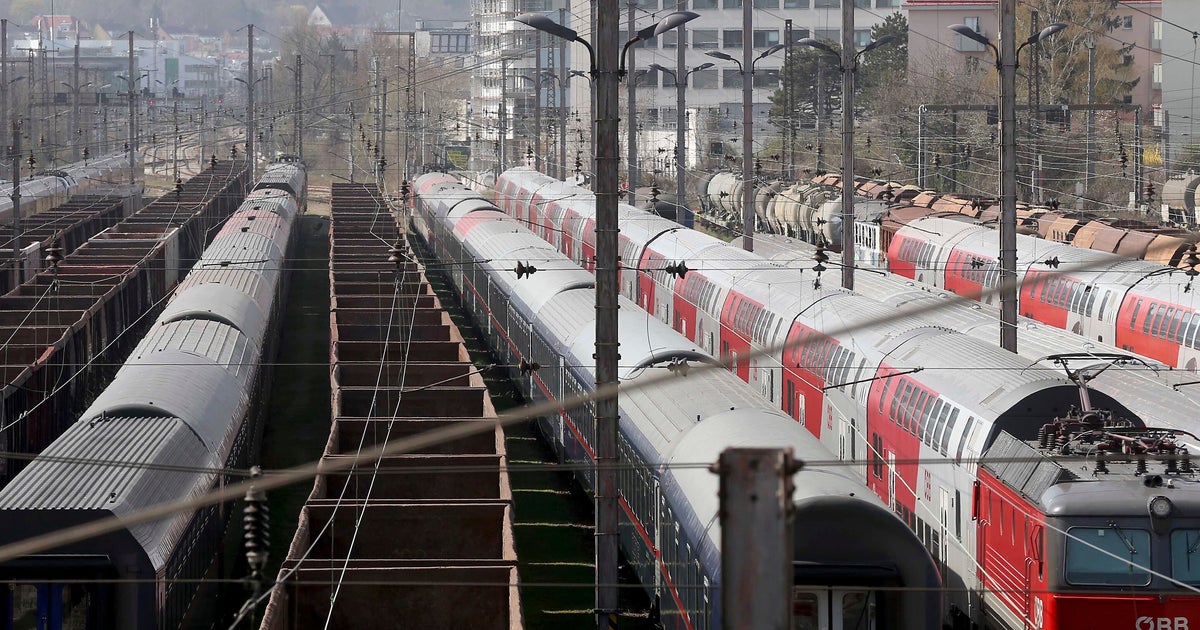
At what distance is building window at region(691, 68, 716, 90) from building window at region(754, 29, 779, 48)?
12.7ft

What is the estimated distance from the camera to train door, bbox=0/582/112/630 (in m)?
12.1

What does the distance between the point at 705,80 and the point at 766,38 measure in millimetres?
5793

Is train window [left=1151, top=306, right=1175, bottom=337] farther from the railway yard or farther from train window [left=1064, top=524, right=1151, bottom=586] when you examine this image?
train window [left=1064, top=524, right=1151, bottom=586]

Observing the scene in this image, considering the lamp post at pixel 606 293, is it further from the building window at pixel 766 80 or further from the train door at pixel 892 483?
the building window at pixel 766 80

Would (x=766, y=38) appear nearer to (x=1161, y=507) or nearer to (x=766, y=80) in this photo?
(x=766, y=80)

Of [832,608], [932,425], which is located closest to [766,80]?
[932,425]

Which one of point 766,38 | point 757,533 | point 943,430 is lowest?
point 943,430

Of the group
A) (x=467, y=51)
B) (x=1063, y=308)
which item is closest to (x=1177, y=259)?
(x=1063, y=308)

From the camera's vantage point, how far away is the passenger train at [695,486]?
11461 mm

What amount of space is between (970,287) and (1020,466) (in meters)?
19.7

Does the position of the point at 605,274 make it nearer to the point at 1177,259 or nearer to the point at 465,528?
the point at 465,528

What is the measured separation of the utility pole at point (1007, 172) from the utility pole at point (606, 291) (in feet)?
26.4

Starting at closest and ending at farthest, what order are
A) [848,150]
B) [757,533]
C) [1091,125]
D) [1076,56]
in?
[757,533], [848,150], [1091,125], [1076,56]

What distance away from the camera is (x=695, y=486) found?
13.1 meters
